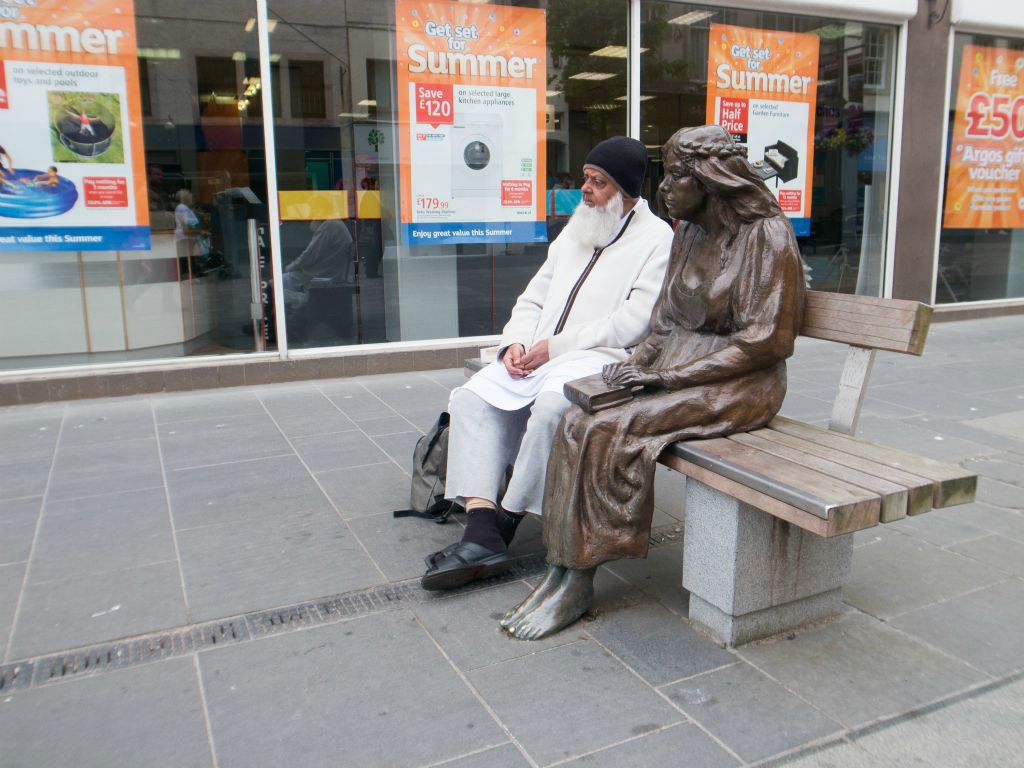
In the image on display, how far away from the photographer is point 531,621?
3006mm

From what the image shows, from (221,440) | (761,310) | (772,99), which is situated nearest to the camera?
(761,310)

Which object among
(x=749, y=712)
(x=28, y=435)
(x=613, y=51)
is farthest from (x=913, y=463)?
(x=613, y=51)

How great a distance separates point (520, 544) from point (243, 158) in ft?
14.6

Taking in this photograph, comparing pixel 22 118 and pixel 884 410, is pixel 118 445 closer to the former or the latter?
pixel 22 118

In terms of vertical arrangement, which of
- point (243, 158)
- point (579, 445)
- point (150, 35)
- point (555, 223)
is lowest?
point (579, 445)

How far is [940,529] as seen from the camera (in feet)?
12.8

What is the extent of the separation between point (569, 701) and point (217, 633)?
127 cm

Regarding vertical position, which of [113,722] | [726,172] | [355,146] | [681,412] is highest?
[355,146]

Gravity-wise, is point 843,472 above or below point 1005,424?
above

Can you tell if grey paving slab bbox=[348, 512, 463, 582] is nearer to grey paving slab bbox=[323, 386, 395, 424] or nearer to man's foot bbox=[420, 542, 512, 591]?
man's foot bbox=[420, 542, 512, 591]

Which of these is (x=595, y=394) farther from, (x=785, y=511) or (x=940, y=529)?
(x=940, y=529)

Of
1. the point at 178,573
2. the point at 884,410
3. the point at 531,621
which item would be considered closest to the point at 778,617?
the point at 531,621

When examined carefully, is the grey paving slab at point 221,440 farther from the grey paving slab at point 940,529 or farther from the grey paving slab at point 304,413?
the grey paving slab at point 940,529

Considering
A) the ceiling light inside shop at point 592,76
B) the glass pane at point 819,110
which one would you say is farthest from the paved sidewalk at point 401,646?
the glass pane at point 819,110
